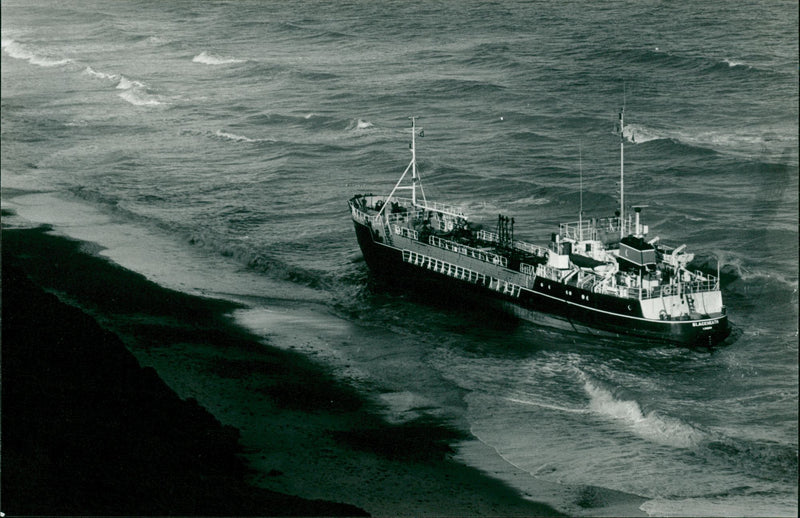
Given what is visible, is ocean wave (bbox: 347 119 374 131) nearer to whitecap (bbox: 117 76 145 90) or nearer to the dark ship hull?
whitecap (bbox: 117 76 145 90)

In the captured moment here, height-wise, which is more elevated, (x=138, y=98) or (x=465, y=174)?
(x=138, y=98)

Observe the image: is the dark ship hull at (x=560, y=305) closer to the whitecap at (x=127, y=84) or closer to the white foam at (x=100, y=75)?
the whitecap at (x=127, y=84)

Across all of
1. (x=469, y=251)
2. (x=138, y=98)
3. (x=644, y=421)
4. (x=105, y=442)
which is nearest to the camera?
(x=105, y=442)

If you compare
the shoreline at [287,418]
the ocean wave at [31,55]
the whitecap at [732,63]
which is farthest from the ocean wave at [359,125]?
the shoreline at [287,418]

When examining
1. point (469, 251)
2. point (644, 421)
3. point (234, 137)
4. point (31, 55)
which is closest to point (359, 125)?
point (234, 137)

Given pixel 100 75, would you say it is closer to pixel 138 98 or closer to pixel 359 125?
pixel 138 98

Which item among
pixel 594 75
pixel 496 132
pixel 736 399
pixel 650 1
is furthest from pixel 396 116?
pixel 736 399
